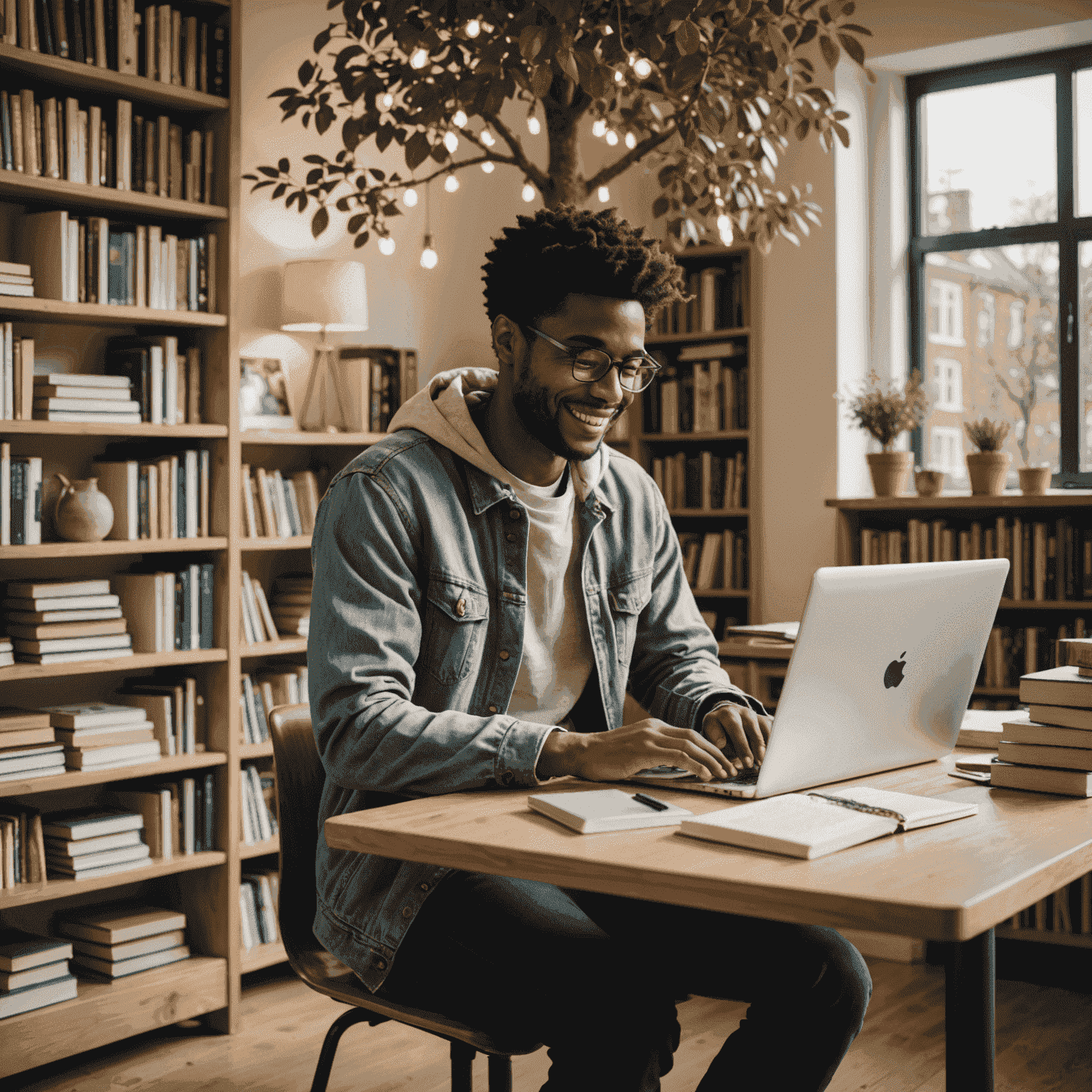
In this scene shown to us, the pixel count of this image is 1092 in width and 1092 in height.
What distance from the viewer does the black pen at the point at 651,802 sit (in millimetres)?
1332

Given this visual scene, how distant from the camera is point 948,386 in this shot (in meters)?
4.32

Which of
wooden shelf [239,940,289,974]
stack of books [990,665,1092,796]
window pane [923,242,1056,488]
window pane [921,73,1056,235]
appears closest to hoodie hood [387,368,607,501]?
stack of books [990,665,1092,796]

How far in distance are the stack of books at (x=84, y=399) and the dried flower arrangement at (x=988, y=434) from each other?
2.34m

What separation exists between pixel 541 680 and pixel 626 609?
19cm

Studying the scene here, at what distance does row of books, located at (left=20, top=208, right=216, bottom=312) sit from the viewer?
9.45ft

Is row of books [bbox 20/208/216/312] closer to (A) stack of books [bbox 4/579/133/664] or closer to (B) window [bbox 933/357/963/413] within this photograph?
(A) stack of books [bbox 4/579/133/664]

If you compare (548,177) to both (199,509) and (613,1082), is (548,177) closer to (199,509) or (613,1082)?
(199,509)

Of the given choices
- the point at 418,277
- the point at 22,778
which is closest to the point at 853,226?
the point at 418,277

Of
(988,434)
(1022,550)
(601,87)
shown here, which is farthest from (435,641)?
(988,434)

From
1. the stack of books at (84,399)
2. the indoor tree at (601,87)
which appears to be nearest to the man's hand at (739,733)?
the indoor tree at (601,87)

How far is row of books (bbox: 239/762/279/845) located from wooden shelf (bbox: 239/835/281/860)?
1 cm

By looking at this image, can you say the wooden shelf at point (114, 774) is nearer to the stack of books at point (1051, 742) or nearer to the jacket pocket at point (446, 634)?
the jacket pocket at point (446, 634)

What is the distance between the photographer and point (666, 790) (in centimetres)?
148

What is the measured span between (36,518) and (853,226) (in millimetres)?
2726
